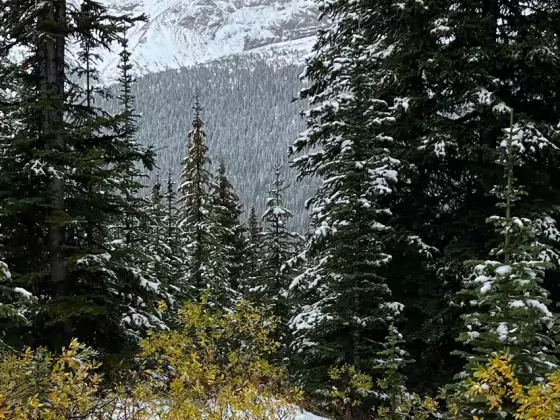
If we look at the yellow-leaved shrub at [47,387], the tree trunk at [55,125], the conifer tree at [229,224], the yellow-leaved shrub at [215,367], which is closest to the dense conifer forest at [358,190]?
the tree trunk at [55,125]

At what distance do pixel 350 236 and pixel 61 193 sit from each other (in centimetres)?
578

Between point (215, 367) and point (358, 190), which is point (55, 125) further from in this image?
point (215, 367)

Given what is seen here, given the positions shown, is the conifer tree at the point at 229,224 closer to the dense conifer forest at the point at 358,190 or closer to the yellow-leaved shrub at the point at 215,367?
the dense conifer forest at the point at 358,190

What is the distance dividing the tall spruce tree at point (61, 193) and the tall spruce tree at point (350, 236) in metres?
3.37

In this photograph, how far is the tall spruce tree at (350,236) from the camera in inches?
374

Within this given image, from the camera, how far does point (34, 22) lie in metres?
9.59

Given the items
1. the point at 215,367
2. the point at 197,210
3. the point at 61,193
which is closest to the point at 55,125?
the point at 61,193

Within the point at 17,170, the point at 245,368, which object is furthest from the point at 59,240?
the point at 245,368

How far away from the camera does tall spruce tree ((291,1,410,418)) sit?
949cm

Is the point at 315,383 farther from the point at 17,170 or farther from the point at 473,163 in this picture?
the point at 17,170

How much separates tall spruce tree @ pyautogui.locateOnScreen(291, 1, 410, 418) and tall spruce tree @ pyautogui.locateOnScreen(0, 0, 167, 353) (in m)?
3.37

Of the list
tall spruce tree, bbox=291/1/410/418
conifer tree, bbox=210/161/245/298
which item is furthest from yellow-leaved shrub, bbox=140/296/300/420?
conifer tree, bbox=210/161/245/298

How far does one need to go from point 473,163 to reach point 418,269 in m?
2.58

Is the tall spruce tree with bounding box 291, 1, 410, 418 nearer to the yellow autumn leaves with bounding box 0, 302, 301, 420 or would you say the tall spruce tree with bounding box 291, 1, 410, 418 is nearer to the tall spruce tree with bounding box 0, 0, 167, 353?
the yellow autumn leaves with bounding box 0, 302, 301, 420
